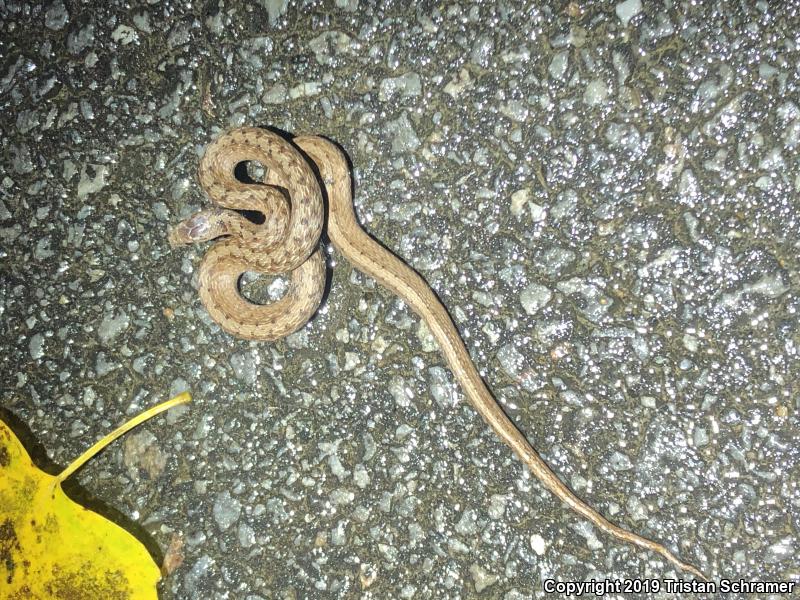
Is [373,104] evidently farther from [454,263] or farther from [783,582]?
[783,582]

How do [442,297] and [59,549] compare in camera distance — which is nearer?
[59,549]

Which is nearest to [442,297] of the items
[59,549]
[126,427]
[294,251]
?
[294,251]

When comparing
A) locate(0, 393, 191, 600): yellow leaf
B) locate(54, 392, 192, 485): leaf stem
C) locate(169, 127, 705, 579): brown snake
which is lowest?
locate(0, 393, 191, 600): yellow leaf

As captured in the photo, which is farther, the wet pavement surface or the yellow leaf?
the wet pavement surface

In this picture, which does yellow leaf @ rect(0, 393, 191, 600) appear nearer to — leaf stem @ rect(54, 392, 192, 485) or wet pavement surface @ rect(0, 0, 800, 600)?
leaf stem @ rect(54, 392, 192, 485)

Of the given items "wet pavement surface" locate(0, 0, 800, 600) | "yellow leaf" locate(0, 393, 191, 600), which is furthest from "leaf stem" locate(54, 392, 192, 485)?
"wet pavement surface" locate(0, 0, 800, 600)

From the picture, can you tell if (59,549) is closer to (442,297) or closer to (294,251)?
(294,251)
